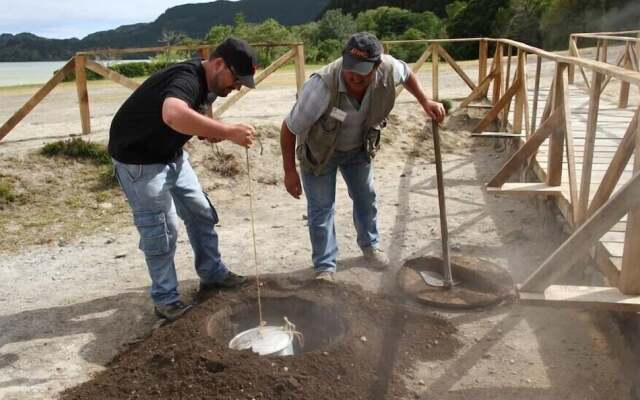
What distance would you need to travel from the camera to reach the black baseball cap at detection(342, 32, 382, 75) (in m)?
3.72

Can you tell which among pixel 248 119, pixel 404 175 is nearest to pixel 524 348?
pixel 404 175

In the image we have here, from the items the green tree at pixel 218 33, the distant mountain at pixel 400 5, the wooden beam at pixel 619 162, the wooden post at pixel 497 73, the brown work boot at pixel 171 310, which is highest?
the distant mountain at pixel 400 5

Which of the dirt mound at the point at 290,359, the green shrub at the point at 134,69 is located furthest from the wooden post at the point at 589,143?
the green shrub at the point at 134,69

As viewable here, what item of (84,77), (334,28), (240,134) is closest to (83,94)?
(84,77)

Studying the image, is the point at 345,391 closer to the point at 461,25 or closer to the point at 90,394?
the point at 90,394

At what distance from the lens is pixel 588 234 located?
3004 millimetres

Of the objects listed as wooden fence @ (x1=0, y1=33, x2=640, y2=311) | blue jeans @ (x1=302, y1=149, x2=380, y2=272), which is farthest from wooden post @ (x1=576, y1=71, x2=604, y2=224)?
blue jeans @ (x1=302, y1=149, x2=380, y2=272)

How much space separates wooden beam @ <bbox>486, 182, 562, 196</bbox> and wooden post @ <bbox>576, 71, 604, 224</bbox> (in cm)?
85

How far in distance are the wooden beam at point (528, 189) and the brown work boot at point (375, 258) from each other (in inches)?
42.3

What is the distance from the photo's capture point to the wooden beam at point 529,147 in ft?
15.4

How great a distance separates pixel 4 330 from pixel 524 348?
3495 millimetres

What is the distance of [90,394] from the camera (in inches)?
128

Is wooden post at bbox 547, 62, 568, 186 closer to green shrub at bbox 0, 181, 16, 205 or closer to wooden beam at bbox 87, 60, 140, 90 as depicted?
green shrub at bbox 0, 181, 16, 205

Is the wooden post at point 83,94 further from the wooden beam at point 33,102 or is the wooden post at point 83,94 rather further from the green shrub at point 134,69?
the green shrub at point 134,69
